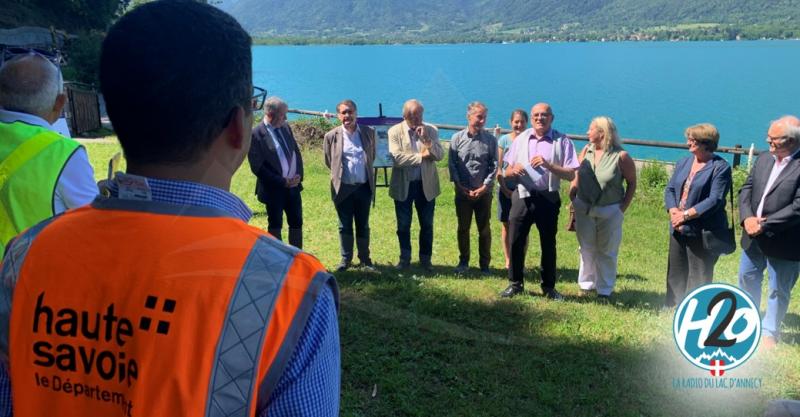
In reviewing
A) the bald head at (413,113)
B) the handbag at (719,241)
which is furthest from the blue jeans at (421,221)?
the handbag at (719,241)

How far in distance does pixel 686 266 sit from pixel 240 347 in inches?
232

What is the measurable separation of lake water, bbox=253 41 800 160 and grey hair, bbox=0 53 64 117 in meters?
8.84

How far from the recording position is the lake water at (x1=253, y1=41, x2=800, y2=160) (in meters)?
39.8

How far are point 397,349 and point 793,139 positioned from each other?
3.64 meters

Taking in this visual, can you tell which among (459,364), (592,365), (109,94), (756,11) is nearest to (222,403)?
(109,94)

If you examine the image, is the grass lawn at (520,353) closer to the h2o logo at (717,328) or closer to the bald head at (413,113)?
the h2o logo at (717,328)

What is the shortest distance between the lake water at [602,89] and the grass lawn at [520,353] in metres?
5.78

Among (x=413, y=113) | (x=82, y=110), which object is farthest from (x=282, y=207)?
(x=82, y=110)

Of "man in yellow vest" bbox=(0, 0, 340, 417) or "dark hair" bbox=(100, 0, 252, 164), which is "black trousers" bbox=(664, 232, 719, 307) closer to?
"man in yellow vest" bbox=(0, 0, 340, 417)

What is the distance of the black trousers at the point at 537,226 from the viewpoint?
6340 mm

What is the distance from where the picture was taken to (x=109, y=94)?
46.8 inches

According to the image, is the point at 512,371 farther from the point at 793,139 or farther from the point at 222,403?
the point at 222,403

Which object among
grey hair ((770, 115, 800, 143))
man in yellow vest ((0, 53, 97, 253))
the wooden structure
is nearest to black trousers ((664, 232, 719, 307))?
grey hair ((770, 115, 800, 143))

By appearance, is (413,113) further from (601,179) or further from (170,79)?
(170,79)
